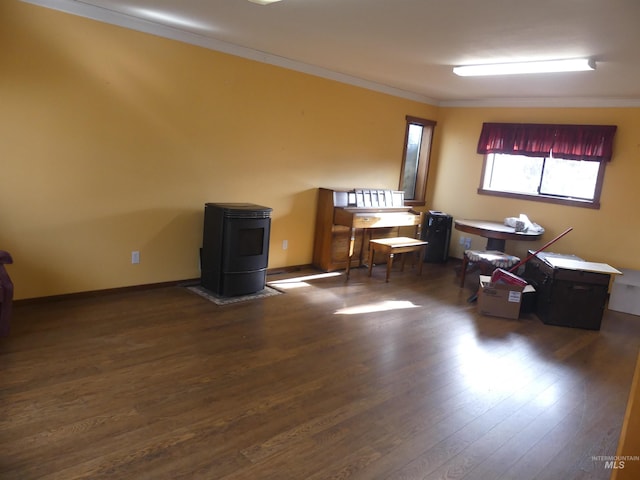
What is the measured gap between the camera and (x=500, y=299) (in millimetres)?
4402

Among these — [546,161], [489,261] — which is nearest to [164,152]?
[489,261]

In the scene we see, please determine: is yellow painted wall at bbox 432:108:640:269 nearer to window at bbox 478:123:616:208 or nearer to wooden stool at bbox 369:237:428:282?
window at bbox 478:123:616:208

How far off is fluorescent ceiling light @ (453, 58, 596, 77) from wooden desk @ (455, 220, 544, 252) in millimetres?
1810

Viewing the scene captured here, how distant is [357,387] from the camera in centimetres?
284

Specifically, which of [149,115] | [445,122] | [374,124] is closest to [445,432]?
[149,115]

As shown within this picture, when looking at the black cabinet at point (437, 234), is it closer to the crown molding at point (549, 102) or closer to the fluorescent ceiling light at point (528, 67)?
the crown molding at point (549, 102)

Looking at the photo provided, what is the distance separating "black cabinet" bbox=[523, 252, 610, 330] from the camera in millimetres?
4266

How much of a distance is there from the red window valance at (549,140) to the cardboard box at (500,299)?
2.23 meters

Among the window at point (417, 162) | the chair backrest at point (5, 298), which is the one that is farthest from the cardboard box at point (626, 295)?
the chair backrest at point (5, 298)

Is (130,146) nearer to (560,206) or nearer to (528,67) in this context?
(528,67)

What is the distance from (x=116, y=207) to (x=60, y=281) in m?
0.76

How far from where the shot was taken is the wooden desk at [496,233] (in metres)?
5.35

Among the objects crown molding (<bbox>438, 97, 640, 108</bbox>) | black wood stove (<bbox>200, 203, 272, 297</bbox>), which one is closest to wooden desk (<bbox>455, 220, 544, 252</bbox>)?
crown molding (<bbox>438, 97, 640, 108</bbox>)

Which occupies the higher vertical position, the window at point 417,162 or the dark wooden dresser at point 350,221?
the window at point 417,162
